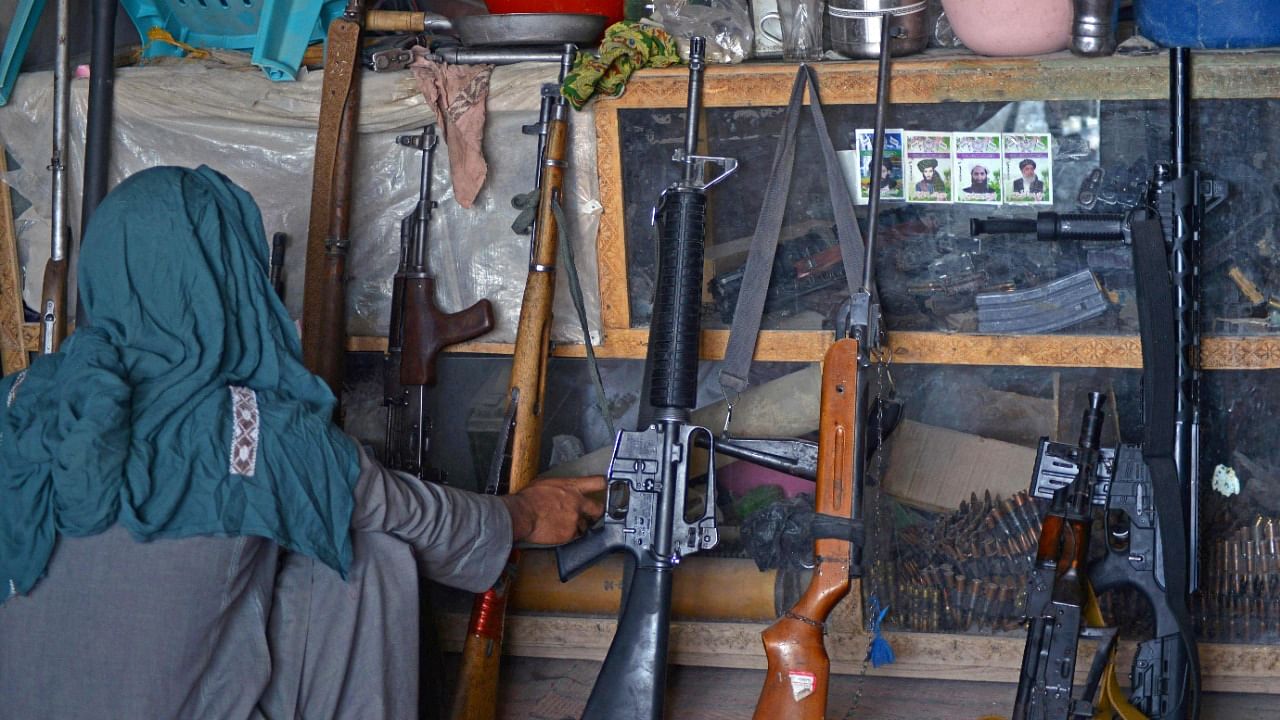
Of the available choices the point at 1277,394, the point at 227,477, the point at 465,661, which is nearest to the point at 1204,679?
the point at 1277,394

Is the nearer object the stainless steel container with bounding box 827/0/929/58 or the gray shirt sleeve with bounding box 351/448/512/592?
the gray shirt sleeve with bounding box 351/448/512/592

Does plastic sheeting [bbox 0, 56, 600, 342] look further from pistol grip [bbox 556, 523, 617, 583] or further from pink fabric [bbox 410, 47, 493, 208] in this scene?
pistol grip [bbox 556, 523, 617, 583]

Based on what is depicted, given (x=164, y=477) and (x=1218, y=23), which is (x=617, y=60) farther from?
(x=164, y=477)

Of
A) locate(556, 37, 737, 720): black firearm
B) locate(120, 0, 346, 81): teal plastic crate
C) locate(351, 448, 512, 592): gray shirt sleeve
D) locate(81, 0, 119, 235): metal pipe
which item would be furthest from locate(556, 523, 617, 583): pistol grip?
locate(81, 0, 119, 235): metal pipe

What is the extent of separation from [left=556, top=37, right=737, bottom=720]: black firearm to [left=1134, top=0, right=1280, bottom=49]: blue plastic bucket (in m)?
1.12

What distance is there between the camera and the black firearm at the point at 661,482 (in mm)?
2678

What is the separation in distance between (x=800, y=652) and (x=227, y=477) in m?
1.35

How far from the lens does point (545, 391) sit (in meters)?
3.37

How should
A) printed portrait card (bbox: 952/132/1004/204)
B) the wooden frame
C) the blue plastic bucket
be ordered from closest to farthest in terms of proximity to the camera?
the blue plastic bucket → the wooden frame → printed portrait card (bbox: 952/132/1004/204)

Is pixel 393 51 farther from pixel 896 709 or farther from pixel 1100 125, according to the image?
pixel 896 709

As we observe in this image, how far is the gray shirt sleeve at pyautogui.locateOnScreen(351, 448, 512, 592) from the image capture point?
7.30 feet

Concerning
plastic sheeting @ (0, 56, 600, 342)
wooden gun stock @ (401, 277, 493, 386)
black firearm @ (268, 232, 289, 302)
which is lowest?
wooden gun stock @ (401, 277, 493, 386)

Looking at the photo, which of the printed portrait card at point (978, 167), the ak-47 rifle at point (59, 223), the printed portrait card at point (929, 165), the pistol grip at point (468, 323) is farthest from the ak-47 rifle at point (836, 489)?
the ak-47 rifle at point (59, 223)

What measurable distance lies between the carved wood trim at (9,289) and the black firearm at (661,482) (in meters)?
2.00
